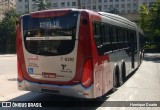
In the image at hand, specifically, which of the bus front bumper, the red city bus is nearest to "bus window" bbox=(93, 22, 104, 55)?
the red city bus

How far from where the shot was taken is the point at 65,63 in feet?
25.6

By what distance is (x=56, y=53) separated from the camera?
7.93 meters

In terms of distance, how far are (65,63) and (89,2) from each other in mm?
120030

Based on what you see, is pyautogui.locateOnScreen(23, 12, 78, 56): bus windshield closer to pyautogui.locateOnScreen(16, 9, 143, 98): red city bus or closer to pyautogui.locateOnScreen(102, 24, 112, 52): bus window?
pyautogui.locateOnScreen(16, 9, 143, 98): red city bus

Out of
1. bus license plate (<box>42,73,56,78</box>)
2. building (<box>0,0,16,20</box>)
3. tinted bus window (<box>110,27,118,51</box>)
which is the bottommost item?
bus license plate (<box>42,73,56,78</box>)

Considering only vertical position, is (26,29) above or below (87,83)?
above

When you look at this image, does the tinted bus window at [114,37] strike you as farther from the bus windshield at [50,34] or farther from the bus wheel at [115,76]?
the bus windshield at [50,34]

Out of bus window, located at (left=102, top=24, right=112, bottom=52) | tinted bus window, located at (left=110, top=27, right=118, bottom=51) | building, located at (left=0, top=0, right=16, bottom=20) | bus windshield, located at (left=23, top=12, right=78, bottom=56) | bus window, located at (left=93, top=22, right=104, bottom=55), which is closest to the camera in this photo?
bus windshield, located at (left=23, top=12, right=78, bottom=56)

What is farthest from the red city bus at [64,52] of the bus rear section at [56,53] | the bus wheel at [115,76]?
the bus wheel at [115,76]

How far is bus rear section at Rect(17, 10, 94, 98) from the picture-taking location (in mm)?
7637

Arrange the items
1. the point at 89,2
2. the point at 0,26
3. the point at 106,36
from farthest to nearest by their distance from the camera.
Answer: the point at 89,2, the point at 0,26, the point at 106,36

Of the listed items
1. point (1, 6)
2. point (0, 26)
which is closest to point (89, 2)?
point (1, 6)

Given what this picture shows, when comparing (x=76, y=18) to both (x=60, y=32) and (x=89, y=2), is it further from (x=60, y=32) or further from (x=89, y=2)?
(x=89, y=2)

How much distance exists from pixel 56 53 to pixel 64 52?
0.86ft
